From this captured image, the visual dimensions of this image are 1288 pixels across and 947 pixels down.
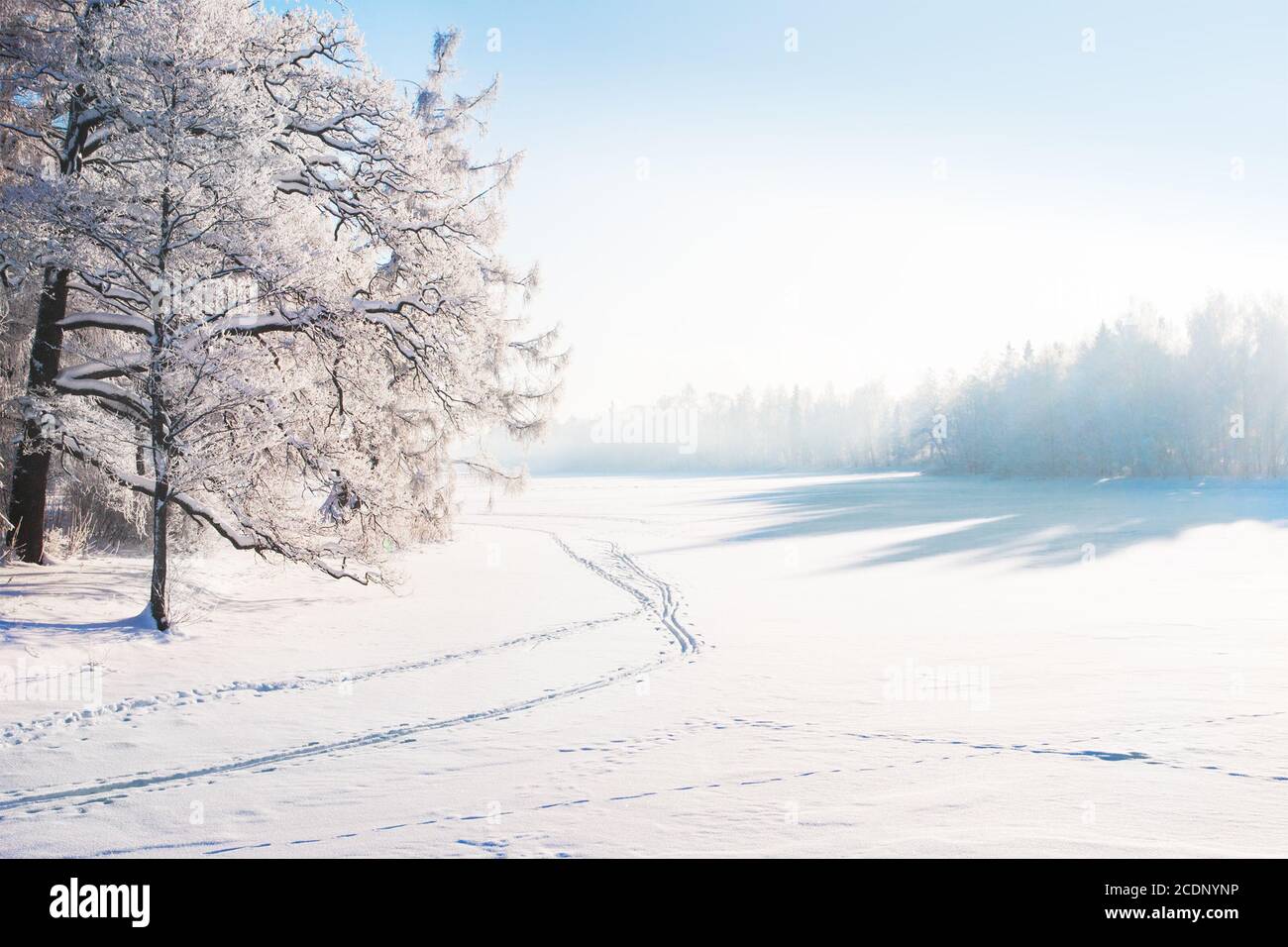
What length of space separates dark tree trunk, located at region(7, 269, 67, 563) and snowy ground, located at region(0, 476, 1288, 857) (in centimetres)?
98

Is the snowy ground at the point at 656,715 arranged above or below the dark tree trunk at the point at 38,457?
below

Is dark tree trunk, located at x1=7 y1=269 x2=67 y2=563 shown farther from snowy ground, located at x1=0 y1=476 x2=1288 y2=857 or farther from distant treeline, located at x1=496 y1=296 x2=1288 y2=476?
distant treeline, located at x1=496 y1=296 x2=1288 y2=476

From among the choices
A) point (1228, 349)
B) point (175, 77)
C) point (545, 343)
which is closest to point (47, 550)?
point (175, 77)

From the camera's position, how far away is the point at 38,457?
1400 cm

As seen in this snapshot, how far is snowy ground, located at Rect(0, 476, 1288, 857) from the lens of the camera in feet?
15.9

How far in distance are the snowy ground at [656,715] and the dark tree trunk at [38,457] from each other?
→ 0.98 m

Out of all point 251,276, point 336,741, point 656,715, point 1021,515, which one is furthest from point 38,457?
point 1021,515

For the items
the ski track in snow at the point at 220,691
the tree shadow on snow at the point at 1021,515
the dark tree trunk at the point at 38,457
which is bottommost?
Result: the ski track in snow at the point at 220,691

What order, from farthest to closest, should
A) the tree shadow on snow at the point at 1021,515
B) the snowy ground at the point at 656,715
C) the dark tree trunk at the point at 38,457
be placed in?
the tree shadow on snow at the point at 1021,515
the dark tree trunk at the point at 38,457
the snowy ground at the point at 656,715

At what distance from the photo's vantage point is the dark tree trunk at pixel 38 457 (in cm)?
1280

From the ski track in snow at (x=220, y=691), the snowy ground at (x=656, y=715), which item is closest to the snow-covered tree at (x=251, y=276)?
the snowy ground at (x=656, y=715)

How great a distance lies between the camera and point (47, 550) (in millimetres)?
15289

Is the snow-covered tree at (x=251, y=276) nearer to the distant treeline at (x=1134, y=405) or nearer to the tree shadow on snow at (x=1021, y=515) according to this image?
the tree shadow on snow at (x=1021, y=515)

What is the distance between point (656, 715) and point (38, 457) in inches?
514
